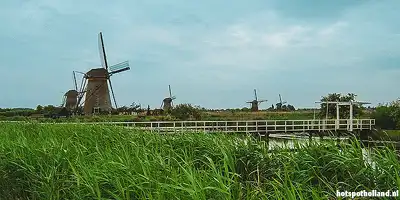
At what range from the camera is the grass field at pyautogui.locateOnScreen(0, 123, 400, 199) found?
12.4 ft

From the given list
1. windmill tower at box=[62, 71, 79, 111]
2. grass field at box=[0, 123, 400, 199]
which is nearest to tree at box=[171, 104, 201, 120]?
windmill tower at box=[62, 71, 79, 111]

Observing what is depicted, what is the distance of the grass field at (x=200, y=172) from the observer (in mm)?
3779

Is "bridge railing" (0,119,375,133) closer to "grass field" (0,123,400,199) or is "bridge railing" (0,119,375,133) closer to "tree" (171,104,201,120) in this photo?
"tree" (171,104,201,120)

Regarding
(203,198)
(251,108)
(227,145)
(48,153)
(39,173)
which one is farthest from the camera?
(251,108)

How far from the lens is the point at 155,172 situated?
430 centimetres

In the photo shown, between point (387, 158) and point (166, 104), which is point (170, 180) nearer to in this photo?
point (387, 158)

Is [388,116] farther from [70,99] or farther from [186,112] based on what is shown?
[70,99]

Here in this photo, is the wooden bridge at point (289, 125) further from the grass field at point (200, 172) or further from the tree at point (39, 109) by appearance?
the tree at point (39, 109)

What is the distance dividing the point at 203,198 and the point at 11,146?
420cm

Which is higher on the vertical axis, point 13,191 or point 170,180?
point 170,180

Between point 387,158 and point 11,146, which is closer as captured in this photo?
point 387,158

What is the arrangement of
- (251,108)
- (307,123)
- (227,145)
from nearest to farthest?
(227,145) → (307,123) → (251,108)

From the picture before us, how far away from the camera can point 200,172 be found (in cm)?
416

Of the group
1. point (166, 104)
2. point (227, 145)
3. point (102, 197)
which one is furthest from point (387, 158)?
point (166, 104)
